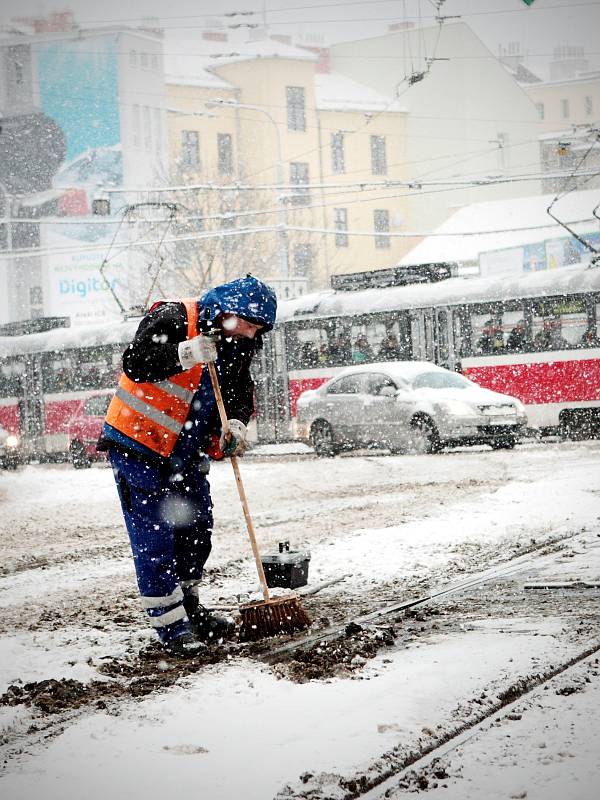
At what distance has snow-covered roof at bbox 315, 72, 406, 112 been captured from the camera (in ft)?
206

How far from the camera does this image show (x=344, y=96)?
63.9m

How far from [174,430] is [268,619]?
100 cm

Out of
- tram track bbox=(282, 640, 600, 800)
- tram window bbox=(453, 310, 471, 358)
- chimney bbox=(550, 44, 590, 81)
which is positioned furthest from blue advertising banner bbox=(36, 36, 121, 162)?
tram track bbox=(282, 640, 600, 800)

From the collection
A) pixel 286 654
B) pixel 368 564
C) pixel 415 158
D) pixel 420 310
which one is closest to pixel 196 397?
pixel 286 654

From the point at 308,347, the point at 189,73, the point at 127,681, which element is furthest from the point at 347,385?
the point at 189,73

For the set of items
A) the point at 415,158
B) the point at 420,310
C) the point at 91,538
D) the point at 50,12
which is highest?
the point at 50,12

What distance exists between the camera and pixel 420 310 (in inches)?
950

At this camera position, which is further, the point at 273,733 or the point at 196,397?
the point at 196,397

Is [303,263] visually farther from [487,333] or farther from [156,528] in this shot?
[156,528]

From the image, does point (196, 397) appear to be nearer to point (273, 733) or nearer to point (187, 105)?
point (273, 733)

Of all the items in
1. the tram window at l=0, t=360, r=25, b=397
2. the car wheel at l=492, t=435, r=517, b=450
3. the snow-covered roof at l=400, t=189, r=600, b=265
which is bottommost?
the car wheel at l=492, t=435, r=517, b=450

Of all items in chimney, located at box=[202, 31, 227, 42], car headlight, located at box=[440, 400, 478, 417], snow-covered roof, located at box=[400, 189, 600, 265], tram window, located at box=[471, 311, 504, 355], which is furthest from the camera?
chimney, located at box=[202, 31, 227, 42]

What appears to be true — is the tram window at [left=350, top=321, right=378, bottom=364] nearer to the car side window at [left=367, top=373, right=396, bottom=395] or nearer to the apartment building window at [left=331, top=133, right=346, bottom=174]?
the car side window at [left=367, top=373, right=396, bottom=395]

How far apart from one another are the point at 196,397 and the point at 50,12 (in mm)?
63872
